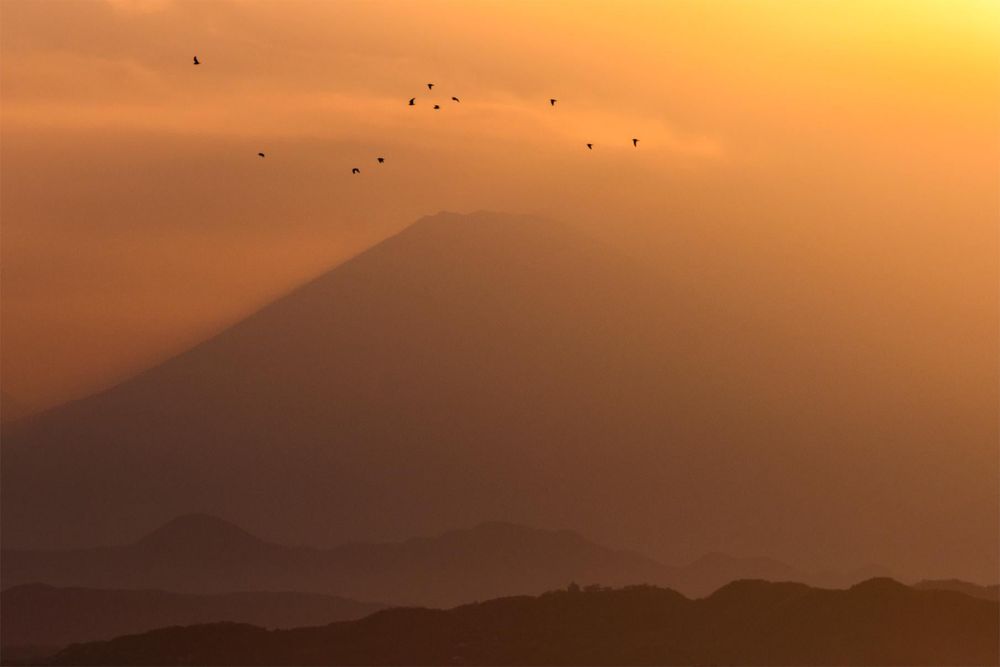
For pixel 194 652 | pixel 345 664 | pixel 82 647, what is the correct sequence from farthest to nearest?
pixel 82 647, pixel 194 652, pixel 345 664

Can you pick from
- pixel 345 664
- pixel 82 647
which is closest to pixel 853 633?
pixel 345 664

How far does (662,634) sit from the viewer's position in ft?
561

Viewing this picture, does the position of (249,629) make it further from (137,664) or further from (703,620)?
(703,620)

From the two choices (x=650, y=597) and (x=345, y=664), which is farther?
(x=650, y=597)

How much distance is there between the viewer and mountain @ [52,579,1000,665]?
165750mm

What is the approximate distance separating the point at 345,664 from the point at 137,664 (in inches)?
1094

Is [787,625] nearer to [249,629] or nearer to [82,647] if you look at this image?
[249,629]

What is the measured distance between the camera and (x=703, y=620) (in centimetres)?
17125

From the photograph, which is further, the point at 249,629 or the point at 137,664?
the point at 249,629

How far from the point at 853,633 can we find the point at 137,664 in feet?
264

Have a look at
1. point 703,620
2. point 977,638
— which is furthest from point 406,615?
point 977,638

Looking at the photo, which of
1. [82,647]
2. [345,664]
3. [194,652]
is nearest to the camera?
[345,664]

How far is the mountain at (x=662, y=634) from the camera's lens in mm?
165750

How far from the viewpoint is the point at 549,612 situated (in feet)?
576
